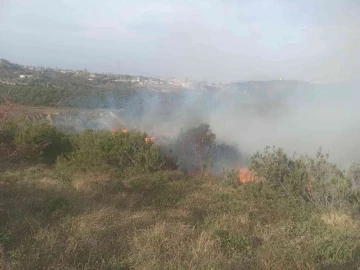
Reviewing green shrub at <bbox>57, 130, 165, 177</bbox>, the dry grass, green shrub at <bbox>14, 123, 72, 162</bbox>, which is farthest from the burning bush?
the dry grass

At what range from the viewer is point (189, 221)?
551 cm

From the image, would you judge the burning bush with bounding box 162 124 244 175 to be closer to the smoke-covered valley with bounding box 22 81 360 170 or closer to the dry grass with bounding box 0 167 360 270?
the smoke-covered valley with bounding box 22 81 360 170

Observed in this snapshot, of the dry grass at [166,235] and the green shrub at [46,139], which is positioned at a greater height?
the dry grass at [166,235]

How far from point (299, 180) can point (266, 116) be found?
1683cm

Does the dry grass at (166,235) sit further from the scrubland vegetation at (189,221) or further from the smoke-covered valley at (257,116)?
the smoke-covered valley at (257,116)

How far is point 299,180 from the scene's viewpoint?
816cm

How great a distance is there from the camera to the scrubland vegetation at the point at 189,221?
3781 mm

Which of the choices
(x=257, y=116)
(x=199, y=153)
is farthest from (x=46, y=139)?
(x=257, y=116)

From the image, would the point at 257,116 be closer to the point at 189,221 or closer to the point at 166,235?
the point at 189,221

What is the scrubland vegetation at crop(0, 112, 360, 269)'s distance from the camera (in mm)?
3781

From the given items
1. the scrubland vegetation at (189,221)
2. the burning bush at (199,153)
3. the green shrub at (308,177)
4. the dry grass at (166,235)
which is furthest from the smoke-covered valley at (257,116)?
the dry grass at (166,235)

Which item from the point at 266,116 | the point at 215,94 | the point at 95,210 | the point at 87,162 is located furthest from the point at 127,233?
the point at 215,94

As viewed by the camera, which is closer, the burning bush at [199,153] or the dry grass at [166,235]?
the dry grass at [166,235]

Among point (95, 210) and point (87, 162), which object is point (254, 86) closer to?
point (87, 162)
